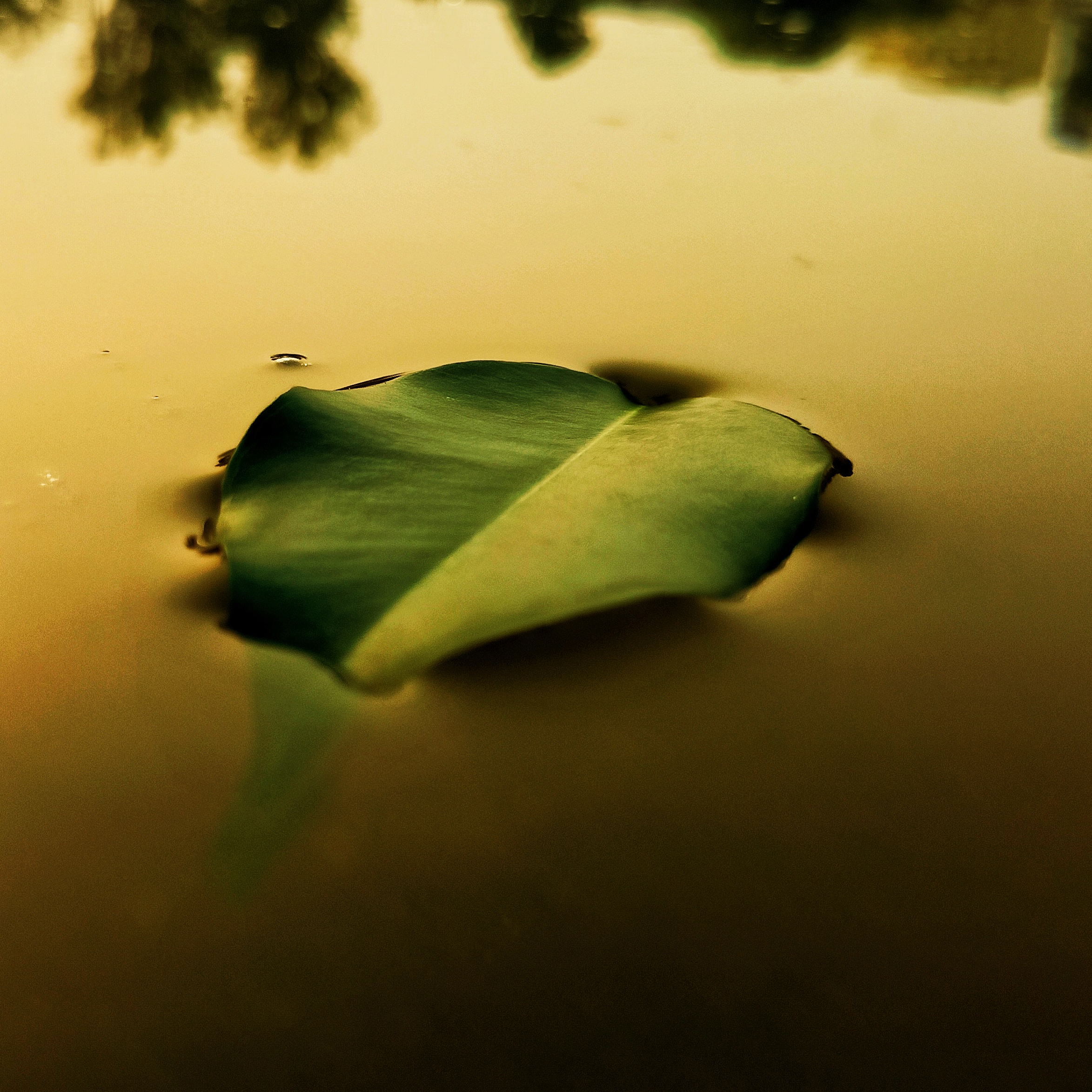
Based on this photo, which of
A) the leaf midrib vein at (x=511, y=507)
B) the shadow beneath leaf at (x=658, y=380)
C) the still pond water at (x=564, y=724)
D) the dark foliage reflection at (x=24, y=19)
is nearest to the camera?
the still pond water at (x=564, y=724)

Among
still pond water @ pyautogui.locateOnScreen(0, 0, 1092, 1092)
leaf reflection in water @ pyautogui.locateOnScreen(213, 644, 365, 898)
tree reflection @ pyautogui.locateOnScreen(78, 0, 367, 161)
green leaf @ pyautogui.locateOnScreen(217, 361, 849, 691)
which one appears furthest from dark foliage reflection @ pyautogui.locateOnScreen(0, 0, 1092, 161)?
leaf reflection in water @ pyautogui.locateOnScreen(213, 644, 365, 898)

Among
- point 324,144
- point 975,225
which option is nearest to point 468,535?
point 975,225

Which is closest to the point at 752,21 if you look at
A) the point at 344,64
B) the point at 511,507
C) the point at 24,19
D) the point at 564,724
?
the point at 344,64

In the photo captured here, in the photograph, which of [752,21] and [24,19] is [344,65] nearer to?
[24,19]

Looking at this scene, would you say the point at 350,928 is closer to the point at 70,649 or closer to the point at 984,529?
the point at 70,649

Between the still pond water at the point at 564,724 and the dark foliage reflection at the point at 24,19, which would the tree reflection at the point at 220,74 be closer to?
the dark foliage reflection at the point at 24,19

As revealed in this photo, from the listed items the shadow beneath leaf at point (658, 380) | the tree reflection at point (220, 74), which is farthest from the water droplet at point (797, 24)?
the shadow beneath leaf at point (658, 380)
